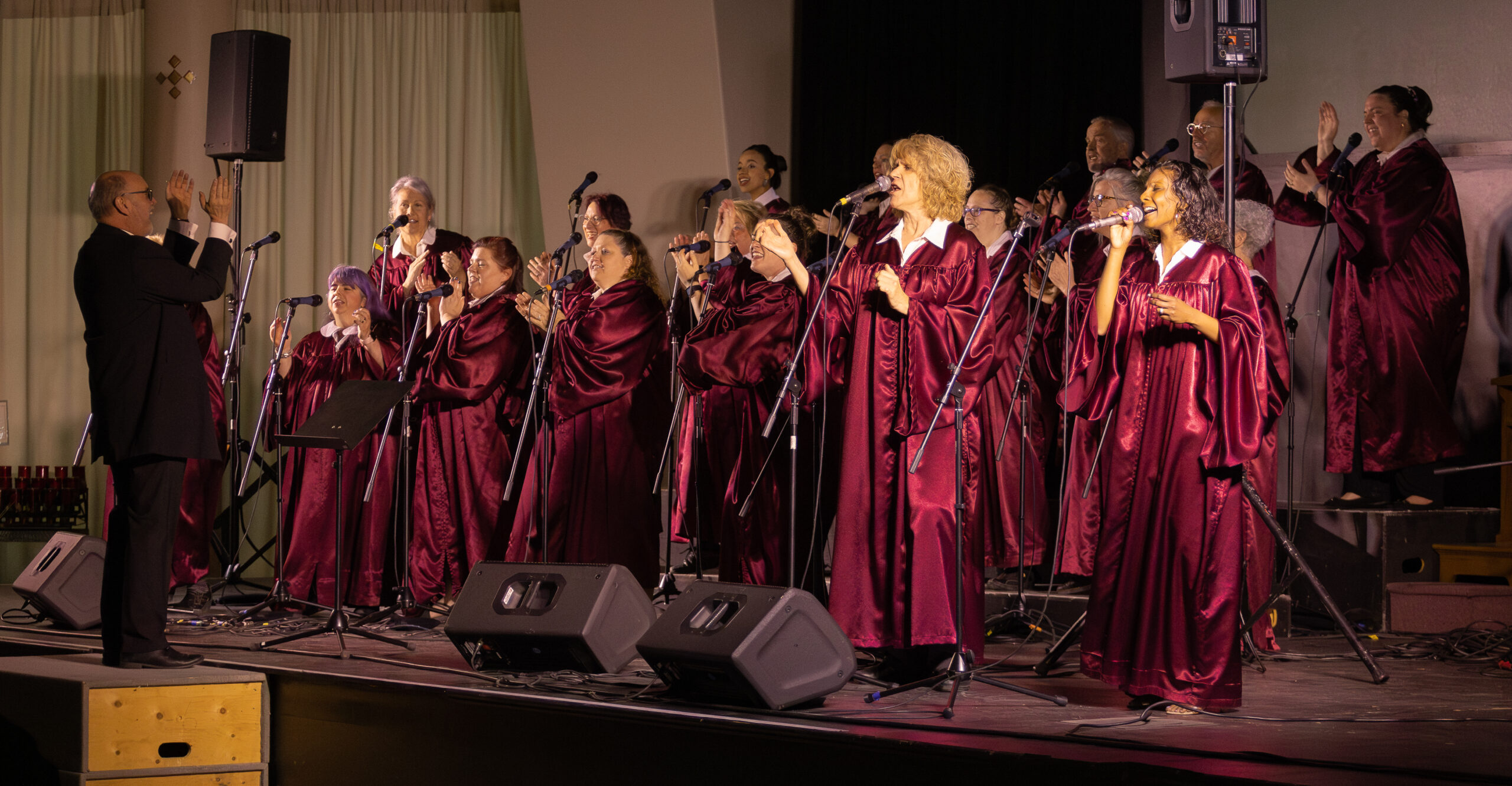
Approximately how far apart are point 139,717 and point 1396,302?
521 cm

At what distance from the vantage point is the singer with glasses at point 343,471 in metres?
6.56

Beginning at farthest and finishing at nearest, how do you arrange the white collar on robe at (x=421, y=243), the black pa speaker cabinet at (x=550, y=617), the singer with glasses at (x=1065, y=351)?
the white collar on robe at (x=421, y=243) → the singer with glasses at (x=1065, y=351) → the black pa speaker cabinet at (x=550, y=617)

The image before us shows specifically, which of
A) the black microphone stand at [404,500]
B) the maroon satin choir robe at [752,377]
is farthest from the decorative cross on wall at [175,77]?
the maroon satin choir robe at [752,377]

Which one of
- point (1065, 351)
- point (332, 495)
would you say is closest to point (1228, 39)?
point (1065, 351)

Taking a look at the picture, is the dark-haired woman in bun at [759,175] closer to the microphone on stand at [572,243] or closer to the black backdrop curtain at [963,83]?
the black backdrop curtain at [963,83]

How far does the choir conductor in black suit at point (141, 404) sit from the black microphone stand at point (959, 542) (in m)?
2.12

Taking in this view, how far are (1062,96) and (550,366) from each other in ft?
9.75

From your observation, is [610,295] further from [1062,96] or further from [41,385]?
[41,385]

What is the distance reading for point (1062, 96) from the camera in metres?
7.41

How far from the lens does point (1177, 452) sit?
13.0 feet

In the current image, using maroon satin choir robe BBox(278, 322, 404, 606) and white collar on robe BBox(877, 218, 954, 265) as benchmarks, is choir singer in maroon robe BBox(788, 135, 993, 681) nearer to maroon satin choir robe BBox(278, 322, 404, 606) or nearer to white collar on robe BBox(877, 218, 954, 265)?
white collar on robe BBox(877, 218, 954, 265)

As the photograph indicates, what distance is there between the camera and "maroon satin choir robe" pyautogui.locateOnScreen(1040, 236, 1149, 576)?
5.46 metres

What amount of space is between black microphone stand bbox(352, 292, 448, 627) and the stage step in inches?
141

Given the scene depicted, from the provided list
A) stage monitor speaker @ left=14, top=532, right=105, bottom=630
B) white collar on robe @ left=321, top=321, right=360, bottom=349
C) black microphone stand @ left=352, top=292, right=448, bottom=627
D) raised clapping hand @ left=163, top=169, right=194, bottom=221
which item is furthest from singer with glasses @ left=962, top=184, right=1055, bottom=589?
stage monitor speaker @ left=14, top=532, right=105, bottom=630
